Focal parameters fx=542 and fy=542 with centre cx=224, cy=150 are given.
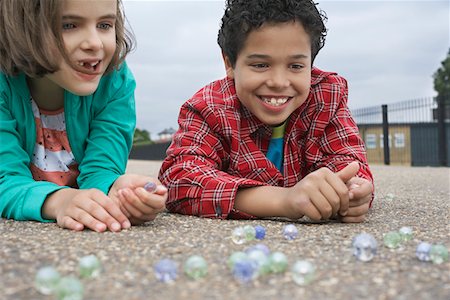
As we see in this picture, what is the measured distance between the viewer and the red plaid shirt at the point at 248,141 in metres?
2.80

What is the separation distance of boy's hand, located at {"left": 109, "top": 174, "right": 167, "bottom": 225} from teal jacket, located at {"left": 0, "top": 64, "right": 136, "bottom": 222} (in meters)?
0.39

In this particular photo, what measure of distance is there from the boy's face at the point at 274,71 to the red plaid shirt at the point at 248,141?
0.11 m

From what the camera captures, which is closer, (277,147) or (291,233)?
(291,233)

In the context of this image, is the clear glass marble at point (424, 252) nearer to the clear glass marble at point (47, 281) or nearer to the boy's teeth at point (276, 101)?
the clear glass marble at point (47, 281)

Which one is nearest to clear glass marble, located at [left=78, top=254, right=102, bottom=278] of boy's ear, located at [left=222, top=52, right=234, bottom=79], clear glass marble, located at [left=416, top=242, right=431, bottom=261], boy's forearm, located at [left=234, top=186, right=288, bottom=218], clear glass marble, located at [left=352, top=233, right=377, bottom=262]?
clear glass marble, located at [left=352, top=233, right=377, bottom=262]

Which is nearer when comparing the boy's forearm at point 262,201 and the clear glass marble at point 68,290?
the clear glass marble at point 68,290

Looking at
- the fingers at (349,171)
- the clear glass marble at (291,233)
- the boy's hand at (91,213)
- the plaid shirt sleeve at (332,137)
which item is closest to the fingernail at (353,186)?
the fingers at (349,171)

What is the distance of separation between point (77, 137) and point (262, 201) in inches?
43.9

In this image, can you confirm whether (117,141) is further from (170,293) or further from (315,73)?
(170,293)

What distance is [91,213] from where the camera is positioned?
2.17 metres

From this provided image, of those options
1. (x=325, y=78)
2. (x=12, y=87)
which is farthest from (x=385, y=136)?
(x=12, y=87)

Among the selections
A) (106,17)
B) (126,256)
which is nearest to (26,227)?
(126,256)

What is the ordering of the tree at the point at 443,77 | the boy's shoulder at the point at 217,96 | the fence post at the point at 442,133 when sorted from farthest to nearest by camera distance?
1. the tree at the point at 443,77
2. the fence post at the point at 442,133
3. the boy's shoulder at the point at 217,96

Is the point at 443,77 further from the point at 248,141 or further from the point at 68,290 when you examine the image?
the point at 68,290
